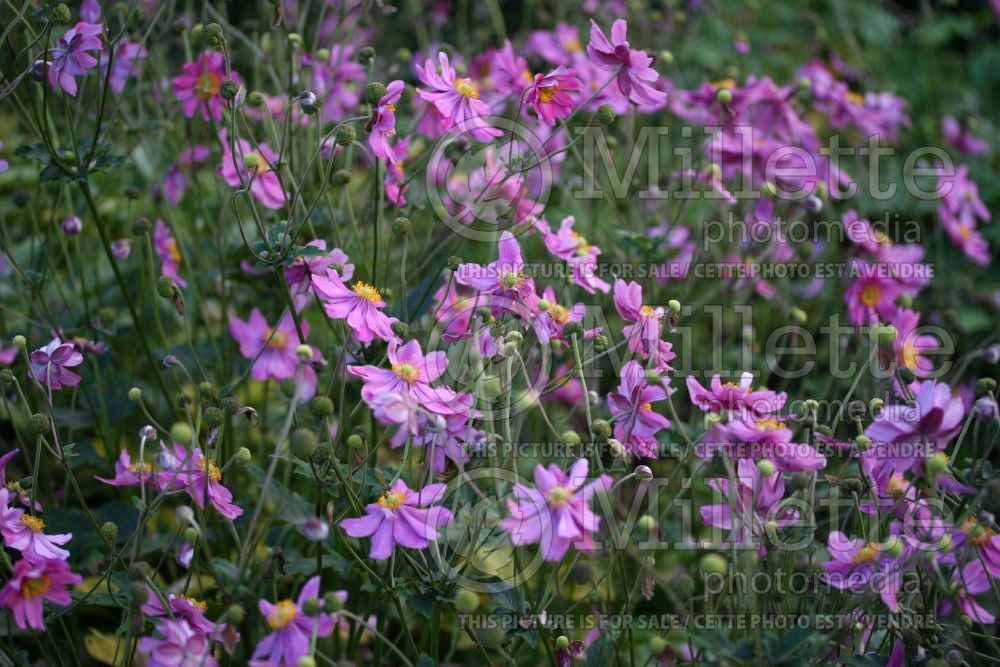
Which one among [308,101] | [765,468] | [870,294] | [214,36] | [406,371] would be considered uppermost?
[214,36]

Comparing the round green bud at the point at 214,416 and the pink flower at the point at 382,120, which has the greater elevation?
the pink flower at the point at 382,120

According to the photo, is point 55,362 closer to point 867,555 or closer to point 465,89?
point 465,89

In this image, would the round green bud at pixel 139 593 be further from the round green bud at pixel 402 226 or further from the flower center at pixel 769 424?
the flower center at pixel 769 424

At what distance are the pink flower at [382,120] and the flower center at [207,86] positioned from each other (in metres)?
0.59

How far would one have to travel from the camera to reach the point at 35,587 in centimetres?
138

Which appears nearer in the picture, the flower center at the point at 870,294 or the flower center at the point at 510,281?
the flower center at the point at 510,281

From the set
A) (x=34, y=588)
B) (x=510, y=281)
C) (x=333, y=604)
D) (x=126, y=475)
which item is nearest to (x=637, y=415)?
(x=510, y=281)

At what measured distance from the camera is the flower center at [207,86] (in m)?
2.12

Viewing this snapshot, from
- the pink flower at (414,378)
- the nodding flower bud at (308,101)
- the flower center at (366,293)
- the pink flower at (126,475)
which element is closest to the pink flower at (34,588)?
the pink flower at (126,475)

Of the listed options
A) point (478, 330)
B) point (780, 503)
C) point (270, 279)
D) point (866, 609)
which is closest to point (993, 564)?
point (866, 609)

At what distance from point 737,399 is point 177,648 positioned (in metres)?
0.95

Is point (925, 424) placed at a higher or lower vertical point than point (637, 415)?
higher

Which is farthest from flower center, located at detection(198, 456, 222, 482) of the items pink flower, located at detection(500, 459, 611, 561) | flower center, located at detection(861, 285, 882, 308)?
flower center, located at detection(861, 285, 882, 308)

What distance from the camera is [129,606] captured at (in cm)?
140
